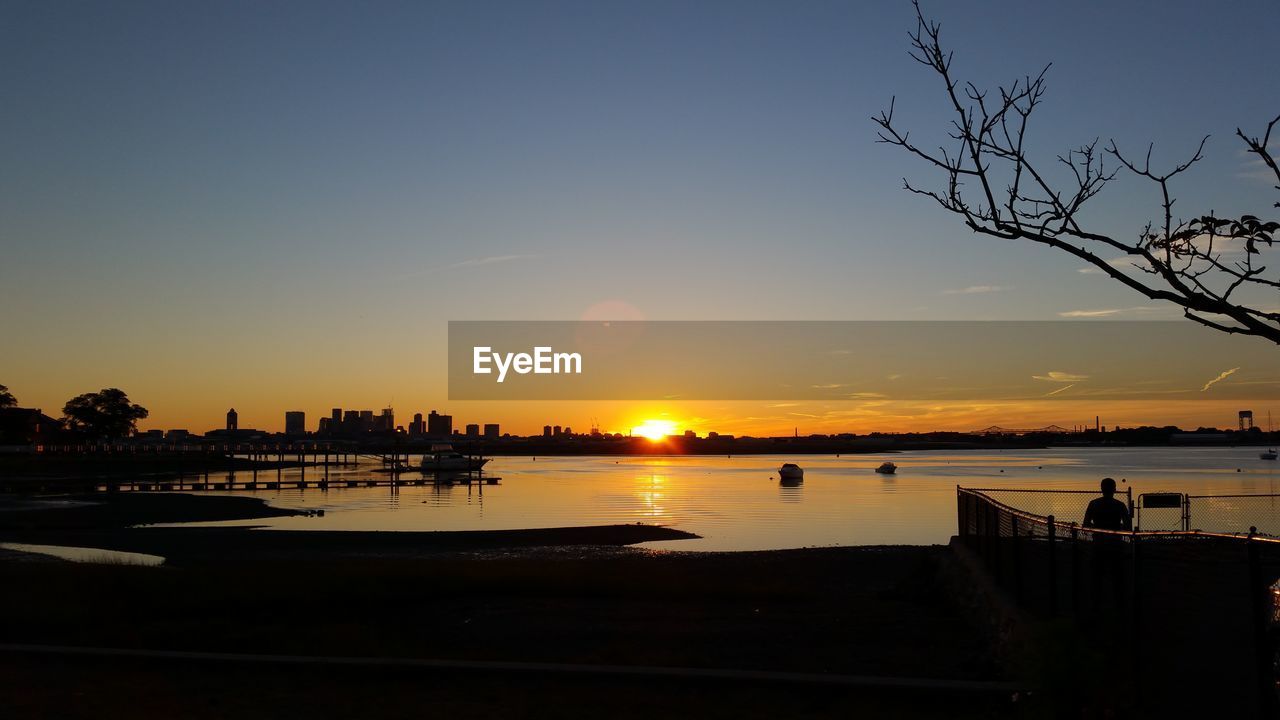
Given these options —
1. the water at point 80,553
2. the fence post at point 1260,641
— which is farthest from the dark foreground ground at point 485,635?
the water at point 80,553

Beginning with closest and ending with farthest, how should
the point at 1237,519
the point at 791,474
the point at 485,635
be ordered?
the point at 485,635
the point at 1237,519
the point at 791,474

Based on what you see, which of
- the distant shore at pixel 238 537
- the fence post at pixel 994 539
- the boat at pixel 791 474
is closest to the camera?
the fence post at pixel 994 539

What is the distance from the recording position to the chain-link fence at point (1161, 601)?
8.85m

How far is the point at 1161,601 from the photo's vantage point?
1462 centimetres

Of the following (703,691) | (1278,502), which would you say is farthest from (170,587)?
(1278,502)

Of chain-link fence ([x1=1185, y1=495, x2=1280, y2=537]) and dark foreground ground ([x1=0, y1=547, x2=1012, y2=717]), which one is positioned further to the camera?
chain-link fence ([x1=1185, y1=495, x2=1280, y2=537])

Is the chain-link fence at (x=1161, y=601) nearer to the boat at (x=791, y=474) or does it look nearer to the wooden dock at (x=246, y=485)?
the wooden dock at (x=246, y=485)

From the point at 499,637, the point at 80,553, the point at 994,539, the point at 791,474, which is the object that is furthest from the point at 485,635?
the point at 791,474

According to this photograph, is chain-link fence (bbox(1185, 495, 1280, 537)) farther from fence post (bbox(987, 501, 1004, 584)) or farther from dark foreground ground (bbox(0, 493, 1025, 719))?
fence post (bbox(987, 501, 1004, 584))

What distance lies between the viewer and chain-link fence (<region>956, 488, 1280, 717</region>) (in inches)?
348

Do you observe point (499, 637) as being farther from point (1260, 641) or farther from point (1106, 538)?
point (1260, 641)

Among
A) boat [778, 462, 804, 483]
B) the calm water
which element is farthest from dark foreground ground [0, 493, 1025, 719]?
boat [778, 462, 804, 483]

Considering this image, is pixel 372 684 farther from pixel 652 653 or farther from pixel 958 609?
pixel 958 609

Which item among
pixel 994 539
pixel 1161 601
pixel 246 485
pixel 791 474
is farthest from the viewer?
pixel 791 474
